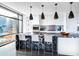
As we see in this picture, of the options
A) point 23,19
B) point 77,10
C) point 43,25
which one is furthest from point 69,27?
point 23,19

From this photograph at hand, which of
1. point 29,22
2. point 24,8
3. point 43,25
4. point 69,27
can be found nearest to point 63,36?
point 69,27

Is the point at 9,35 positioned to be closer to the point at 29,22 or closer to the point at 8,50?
the point at 8,50

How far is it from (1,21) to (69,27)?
89.3 inches

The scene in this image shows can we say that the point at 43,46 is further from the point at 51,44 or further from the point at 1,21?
the point at 1,21

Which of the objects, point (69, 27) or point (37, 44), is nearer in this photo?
point (69, 27)

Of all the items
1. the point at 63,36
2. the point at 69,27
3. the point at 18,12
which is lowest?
the point at 63,36

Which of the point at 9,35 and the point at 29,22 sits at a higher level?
the point at 29,22

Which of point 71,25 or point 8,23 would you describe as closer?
point 8,23

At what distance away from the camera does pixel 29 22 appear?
3645 mm

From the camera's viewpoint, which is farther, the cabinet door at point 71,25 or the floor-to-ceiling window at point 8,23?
the cabinet door at point 71,25

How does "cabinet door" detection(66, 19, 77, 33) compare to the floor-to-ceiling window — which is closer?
the floor-to-ceiling window

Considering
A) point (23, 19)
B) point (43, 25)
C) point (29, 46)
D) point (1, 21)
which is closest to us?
point (1, 21)

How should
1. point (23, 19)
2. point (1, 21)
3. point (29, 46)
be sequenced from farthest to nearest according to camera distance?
point (29, 46) → point (23, 19) → point (1, 21)

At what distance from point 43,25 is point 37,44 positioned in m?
0.94
